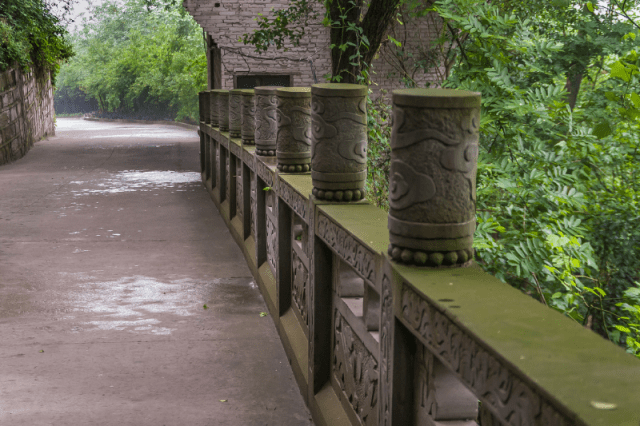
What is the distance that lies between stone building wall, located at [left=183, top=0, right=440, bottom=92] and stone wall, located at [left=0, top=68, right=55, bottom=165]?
518 centimetres

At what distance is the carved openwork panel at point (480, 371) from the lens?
1411mm

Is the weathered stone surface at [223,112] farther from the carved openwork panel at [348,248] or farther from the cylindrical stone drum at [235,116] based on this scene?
the carved openwork panel at [348,248]

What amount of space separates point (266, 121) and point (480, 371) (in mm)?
4568

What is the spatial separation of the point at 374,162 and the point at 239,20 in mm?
9584

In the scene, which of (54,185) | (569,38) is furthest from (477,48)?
(54,185)

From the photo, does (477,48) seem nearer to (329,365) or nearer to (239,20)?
(329,365)

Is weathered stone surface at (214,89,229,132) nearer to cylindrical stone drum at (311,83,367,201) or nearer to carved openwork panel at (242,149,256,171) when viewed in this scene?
carved openwork panel at (242,149,256,171)

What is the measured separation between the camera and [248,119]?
7.30 meters

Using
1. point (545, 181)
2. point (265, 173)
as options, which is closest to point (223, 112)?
point (265, 173)

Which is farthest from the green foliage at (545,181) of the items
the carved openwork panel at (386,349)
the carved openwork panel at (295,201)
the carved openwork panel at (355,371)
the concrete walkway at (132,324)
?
the carved openwork panel at (386,349)

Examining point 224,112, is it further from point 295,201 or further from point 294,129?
point 295,201

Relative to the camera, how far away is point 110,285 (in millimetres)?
6086

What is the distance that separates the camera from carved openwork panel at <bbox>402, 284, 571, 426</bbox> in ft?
4.63

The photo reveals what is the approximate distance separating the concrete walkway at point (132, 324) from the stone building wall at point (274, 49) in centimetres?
806
